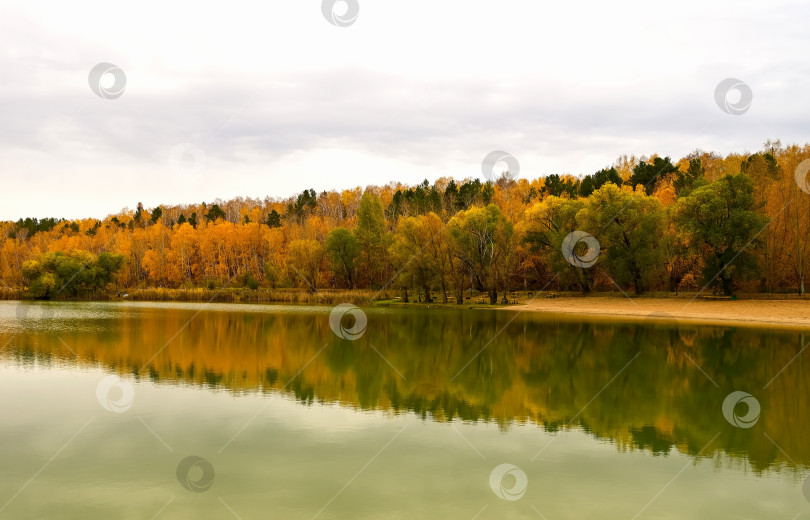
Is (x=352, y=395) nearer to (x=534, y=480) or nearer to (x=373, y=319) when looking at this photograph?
(x=534, y=480)

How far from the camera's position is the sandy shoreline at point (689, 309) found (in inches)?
2081

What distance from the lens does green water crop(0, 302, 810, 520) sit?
10992mm

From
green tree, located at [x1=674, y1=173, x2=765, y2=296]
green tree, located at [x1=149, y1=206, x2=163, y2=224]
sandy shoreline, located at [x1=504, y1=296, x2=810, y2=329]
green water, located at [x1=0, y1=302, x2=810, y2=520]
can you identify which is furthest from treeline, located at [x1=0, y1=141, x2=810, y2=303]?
green water, located at [x1=0, y1=302, x2=810, y2=520]

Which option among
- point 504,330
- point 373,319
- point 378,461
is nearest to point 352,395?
point 378,461

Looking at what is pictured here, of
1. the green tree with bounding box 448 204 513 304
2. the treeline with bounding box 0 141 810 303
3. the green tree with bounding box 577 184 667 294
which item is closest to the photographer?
the treeline with bounding box 0 141 810 303

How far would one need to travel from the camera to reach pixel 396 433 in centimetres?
1541

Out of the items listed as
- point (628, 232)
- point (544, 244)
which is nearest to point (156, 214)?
point (544, 244)

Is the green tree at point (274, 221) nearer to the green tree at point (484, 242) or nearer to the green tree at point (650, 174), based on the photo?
the green tree at point (484, 242)

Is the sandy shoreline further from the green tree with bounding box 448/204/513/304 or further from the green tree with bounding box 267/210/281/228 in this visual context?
the green tree with bounding box 267/210/281/228

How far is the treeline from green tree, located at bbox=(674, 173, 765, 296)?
13 centimetres

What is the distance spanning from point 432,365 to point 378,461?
14.1m

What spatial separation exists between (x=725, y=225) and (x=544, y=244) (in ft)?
81.9

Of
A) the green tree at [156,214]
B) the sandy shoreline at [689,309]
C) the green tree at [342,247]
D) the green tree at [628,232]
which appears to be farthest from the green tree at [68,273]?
the green tree at [628,232]

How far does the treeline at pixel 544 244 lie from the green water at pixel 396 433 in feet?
136
